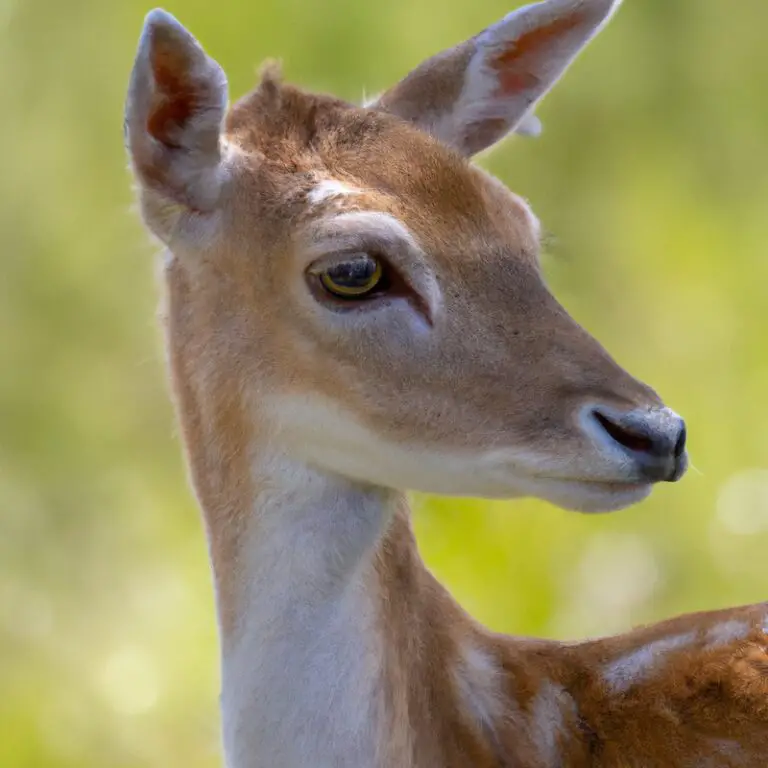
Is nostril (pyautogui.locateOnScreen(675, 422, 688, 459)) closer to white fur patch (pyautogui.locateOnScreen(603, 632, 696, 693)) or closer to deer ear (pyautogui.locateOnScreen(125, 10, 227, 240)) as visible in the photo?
white fur patch (pyautogui.locateOnScreen(603, 632, 696, 693))

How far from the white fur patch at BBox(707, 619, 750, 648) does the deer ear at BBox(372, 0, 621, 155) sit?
1166 mm

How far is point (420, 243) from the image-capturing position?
2.62 meters

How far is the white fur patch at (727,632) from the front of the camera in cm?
296

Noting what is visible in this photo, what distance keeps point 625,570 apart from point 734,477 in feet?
2.65

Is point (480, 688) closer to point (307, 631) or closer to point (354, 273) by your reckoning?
point (307, 631)

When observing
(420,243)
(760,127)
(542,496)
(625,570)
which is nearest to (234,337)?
(420,243)

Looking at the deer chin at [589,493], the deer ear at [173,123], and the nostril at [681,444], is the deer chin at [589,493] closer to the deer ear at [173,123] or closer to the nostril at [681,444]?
the nostril at [681,444]

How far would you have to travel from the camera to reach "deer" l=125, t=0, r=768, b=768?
258 centimetres

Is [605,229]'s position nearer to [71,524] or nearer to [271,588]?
[71,524]

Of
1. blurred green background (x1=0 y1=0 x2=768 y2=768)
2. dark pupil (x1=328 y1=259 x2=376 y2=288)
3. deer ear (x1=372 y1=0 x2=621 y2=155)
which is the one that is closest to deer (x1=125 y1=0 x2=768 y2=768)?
dark pupil (x1=328 y1=259 x2=376 y2=288)

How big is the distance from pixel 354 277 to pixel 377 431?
279 millimetres

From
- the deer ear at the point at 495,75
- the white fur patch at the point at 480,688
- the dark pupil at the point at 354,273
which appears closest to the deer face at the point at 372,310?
the dark pupil at the point at 354,273

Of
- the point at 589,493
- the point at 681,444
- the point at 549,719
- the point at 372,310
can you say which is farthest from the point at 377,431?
the point at 549,719

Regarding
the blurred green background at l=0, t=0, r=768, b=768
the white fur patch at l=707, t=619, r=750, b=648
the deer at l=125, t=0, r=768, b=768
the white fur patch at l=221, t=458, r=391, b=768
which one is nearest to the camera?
the deer at l=125, t=0, r=768, b=768
